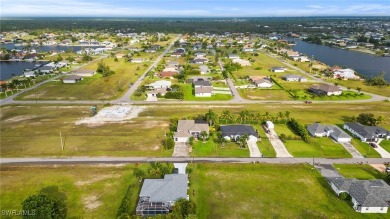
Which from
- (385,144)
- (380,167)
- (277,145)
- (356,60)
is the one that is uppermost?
(356,60)

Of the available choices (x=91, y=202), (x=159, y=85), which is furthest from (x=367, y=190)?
(x=159, y=85)

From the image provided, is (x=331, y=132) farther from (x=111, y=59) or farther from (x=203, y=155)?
(x=111, y=59)

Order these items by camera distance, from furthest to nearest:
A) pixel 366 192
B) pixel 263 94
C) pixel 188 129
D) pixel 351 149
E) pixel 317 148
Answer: pixel 263 94
pixel 188 129
pixel 317 148
pixel 351 149
pixel 366 192

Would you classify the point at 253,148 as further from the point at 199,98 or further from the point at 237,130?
the point at 199,98

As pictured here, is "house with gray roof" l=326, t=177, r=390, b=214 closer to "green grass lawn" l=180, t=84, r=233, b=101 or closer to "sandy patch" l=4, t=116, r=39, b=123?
"green grass lawn" l=180, t=84, r=233, b=101

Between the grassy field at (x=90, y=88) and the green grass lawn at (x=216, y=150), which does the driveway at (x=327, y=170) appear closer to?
the green grass lawn at (x=216, y=150)

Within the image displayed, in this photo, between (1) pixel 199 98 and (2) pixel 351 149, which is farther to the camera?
(1) pixel 199 98
